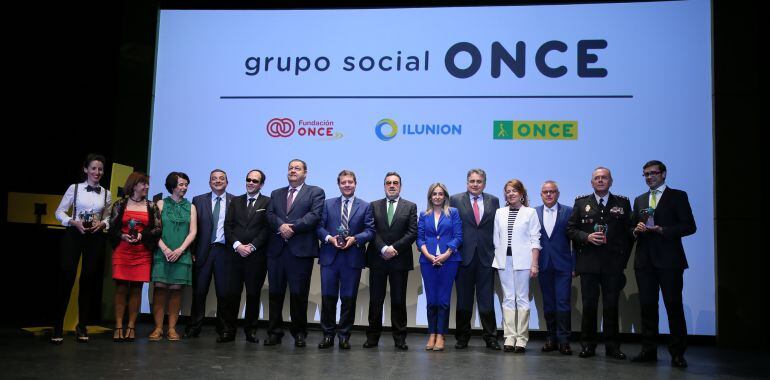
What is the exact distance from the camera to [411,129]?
20.4 ft

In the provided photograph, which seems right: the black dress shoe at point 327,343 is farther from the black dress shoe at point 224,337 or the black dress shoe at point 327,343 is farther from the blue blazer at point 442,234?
the blue blazer at point 442,234

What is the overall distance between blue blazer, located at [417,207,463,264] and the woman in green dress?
6.42 ft

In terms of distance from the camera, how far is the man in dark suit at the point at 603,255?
4.67m

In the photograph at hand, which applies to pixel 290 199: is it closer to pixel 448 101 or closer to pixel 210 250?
pixel 210 250

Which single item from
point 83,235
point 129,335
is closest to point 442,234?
point 129,335

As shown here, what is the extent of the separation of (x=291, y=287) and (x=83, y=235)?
172 cm

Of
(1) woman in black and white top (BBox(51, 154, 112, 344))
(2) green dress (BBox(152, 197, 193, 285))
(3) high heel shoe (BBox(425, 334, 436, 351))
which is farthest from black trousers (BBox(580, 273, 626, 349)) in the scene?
(1) woman in black and white top (BBox(51, 154, 112, 344))

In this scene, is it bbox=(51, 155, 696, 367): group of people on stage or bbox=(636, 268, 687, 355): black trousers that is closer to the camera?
bbox=(636, 268, 687, 355): black trousers

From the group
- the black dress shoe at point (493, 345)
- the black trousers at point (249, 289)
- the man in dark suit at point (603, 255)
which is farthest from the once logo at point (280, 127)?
the man in dark suit at point (603, 255)

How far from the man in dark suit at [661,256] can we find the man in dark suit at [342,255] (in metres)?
2.11

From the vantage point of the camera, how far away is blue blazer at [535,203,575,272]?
16.4ft

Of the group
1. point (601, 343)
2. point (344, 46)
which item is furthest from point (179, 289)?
point (601, 343)

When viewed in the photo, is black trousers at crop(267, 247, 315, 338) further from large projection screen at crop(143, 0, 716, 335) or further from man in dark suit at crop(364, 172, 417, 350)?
large projection screen at crop(143, 0, 716, 335)

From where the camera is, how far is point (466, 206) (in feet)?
17.0
